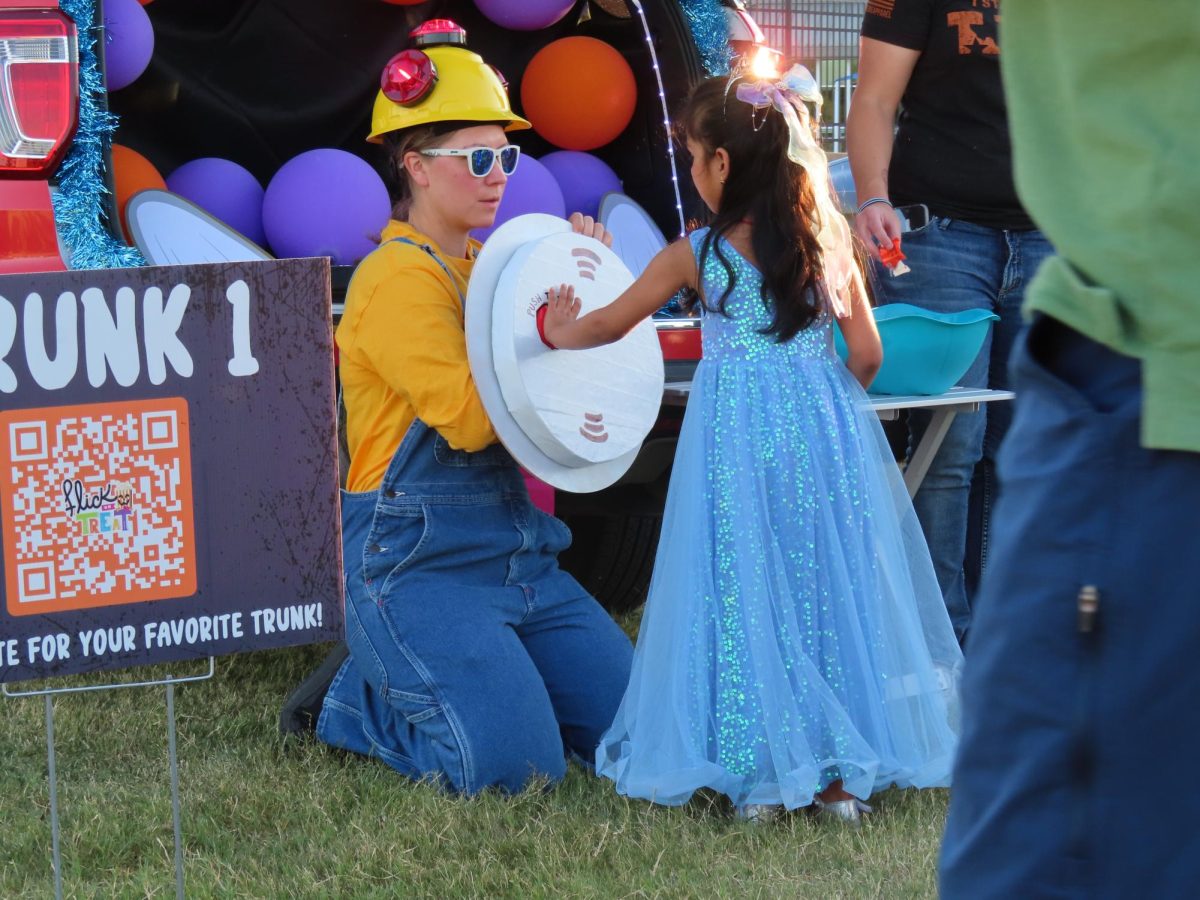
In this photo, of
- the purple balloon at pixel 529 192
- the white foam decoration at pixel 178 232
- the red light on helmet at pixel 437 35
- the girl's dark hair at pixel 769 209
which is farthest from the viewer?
the purple balloon at pixel 529 192

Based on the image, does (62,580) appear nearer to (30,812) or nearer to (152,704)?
(30,812)

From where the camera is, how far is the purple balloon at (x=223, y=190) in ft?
13.8

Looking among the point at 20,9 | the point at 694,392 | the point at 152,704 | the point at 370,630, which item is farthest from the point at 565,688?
the point at 20,9

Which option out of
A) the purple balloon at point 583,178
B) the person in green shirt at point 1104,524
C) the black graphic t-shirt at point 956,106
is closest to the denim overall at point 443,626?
the black graphic t-shirt at point 956,106

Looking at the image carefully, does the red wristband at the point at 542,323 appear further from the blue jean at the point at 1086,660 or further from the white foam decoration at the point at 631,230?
the blue jean at the point at 1086,660

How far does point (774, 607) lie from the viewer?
2.79m

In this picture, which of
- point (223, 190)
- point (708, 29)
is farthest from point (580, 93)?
point (223, 190)

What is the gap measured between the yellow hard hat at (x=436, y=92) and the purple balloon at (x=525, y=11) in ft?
4.45

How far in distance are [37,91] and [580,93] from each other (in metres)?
2.02

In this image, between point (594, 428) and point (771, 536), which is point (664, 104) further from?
point (771, 536)

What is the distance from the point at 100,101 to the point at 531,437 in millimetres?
992

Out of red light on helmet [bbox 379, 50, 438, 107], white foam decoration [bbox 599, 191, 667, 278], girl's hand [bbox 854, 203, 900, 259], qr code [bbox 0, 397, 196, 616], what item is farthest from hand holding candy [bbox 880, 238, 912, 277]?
qr code [bbox 0, 397, 196, 616]

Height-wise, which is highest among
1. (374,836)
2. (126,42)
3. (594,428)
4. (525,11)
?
(525,11)

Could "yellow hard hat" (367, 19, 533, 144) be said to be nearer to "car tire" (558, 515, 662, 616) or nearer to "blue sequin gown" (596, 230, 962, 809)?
"blue sequin gown" (596, 230, 962, 809)
